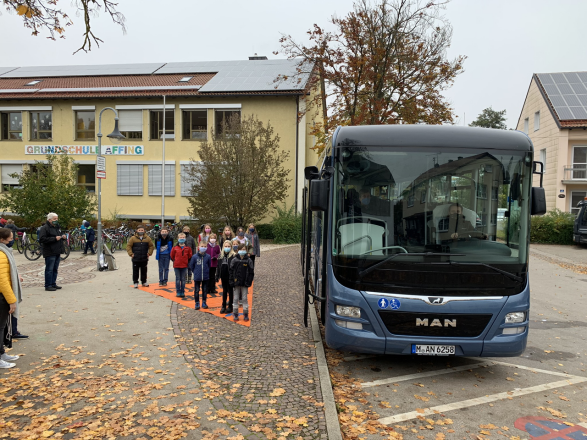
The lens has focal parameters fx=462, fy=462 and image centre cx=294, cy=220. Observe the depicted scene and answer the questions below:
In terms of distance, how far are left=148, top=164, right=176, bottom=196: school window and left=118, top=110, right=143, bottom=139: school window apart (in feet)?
8.22

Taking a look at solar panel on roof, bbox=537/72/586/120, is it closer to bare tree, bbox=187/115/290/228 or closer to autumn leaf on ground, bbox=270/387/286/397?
bare tree, bbox=187/115/290/228

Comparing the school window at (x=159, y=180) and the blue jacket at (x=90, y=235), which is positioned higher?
the school window at (x=159, y=180)

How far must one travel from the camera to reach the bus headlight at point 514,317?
5.56 m

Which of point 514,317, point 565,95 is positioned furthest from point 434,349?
point 565,95

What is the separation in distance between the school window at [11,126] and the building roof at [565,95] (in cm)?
3701

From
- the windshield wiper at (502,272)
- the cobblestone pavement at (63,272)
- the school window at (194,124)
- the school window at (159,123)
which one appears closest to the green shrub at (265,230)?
the school window at (194,124)

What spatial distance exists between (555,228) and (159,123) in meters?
25.6

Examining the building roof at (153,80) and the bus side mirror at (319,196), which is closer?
the bus side mirror at (319,196)

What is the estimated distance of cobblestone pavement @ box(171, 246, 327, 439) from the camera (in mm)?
4547

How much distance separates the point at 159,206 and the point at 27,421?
26.0 meters

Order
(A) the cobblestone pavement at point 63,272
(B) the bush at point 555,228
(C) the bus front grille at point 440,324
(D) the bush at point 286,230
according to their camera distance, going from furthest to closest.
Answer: (B) the bush at point 555,228
(D) the bush at point 286,230
(A) the cobblestone pavement at point 63,272
(C) the bus front grille at point 440,324

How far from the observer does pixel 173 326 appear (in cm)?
808

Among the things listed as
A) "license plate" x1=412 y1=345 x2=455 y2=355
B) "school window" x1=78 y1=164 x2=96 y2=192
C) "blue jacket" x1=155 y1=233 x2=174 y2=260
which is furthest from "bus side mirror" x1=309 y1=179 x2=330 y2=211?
"school window" x1=78 y1=164 x2=96 y2=192

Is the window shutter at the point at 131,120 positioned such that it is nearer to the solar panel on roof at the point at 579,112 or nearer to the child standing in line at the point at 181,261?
the child standing in line at the point at 181,261
